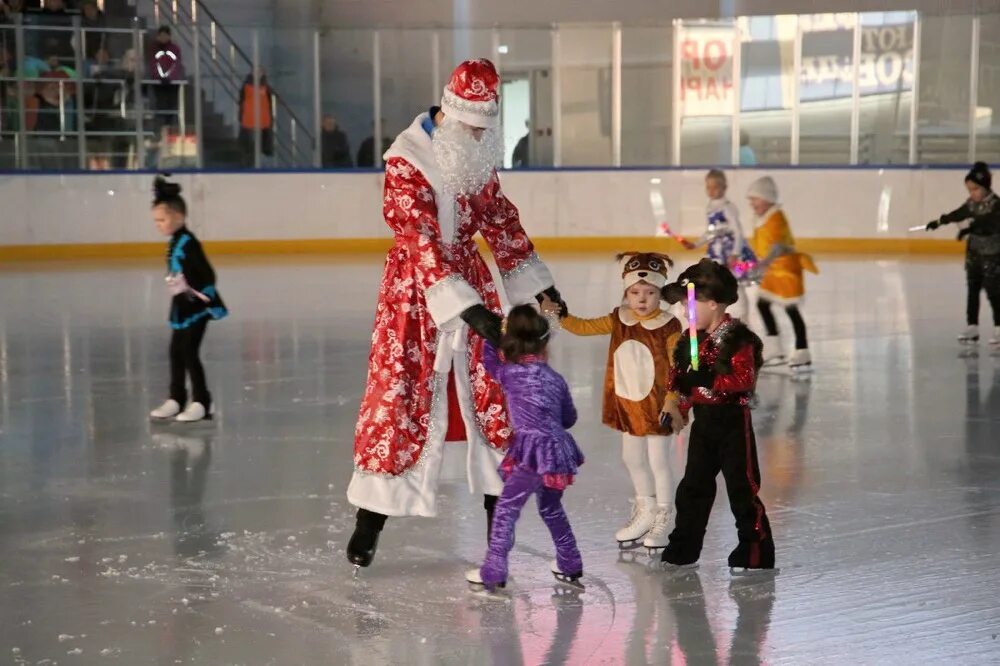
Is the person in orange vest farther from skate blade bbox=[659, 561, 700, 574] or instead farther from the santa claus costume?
skate blade bbox=[659, 561, 700, 574]

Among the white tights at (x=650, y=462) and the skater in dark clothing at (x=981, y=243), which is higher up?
the skater in dark clothing at (x=981, y=243)

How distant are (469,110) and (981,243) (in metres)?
6.70

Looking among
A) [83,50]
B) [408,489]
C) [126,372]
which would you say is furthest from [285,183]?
[408,489]

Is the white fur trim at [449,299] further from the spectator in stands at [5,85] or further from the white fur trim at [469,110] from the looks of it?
the spectator in stands at [5,85]

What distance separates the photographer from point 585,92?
65.7 ft

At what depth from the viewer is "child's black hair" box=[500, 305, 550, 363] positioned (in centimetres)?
417

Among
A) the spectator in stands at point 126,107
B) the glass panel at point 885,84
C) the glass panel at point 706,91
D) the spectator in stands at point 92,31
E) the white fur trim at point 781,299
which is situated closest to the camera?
the white fur trim at point 781,299

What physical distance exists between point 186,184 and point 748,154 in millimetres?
7383

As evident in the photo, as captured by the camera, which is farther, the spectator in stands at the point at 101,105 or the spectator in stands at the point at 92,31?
the spectator in stands at the point at 92,31

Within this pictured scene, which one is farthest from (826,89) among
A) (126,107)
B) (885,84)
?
(126,107)

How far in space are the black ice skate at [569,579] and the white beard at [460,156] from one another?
3.89 feet

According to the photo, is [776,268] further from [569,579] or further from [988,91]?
[988,91]

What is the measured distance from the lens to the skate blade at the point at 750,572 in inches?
181

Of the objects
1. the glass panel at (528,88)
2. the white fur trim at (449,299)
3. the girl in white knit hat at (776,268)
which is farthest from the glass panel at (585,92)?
the white fur trim at (449,299)
